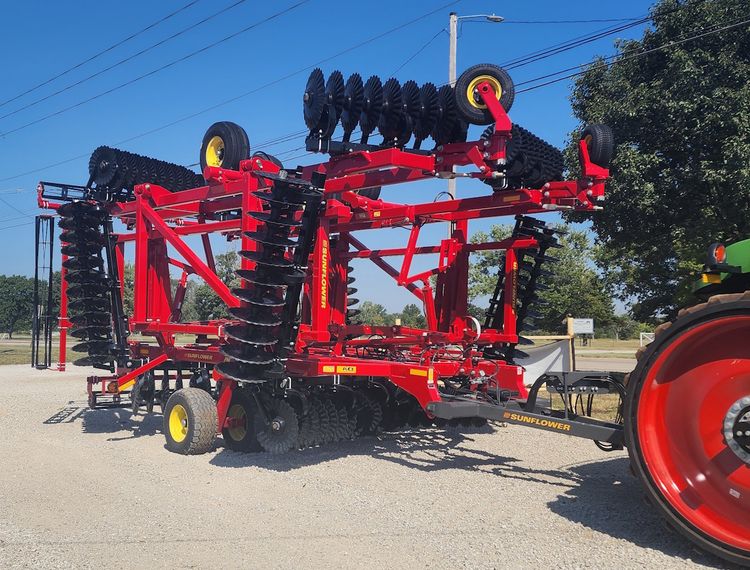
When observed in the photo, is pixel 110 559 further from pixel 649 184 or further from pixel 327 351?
pixel 649 184

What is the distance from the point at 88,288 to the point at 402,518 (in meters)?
6.96

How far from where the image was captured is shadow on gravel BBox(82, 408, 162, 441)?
411 inches

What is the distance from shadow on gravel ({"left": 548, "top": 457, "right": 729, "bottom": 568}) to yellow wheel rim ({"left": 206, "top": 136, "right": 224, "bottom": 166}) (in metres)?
5.93

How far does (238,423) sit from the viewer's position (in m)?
8.91

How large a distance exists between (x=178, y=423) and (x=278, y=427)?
1.58 meters

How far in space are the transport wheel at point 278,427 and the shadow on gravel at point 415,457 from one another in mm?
125

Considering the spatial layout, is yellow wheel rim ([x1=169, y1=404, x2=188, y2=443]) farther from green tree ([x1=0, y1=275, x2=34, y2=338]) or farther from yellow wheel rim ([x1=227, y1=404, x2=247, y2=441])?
green tree ([x1=0, y1=275, x2=34, y2=338])

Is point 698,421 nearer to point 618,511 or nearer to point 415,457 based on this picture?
point 618,511

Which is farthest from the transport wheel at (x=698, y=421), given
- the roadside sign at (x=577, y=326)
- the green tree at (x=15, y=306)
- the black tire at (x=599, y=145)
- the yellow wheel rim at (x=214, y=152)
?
the green tree at (x=15, y=306)

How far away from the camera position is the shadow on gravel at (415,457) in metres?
7.71

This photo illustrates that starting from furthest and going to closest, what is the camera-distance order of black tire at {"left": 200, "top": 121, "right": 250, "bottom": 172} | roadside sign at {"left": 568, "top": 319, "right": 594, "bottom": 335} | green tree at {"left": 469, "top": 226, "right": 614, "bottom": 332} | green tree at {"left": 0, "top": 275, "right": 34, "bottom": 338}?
green tree at {"left": 0, "top": 275, "right": 34, "bottom": 338} → green tree at {"left": 469, "top": 226, "right": 614, "bottom": 332} → roadside sign at {"left": 568, "top": 319, "right": 594, "bottom": 335} → black tire at {"left": 200, "top": 121, "right": 250, "bottom": 172}

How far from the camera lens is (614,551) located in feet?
16.4

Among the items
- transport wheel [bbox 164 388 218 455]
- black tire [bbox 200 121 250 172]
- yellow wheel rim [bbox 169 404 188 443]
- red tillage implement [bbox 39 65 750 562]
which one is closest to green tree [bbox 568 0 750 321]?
red tillage implement [bbox 39 65 750 562]

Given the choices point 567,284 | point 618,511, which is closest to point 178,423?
point 618,511
